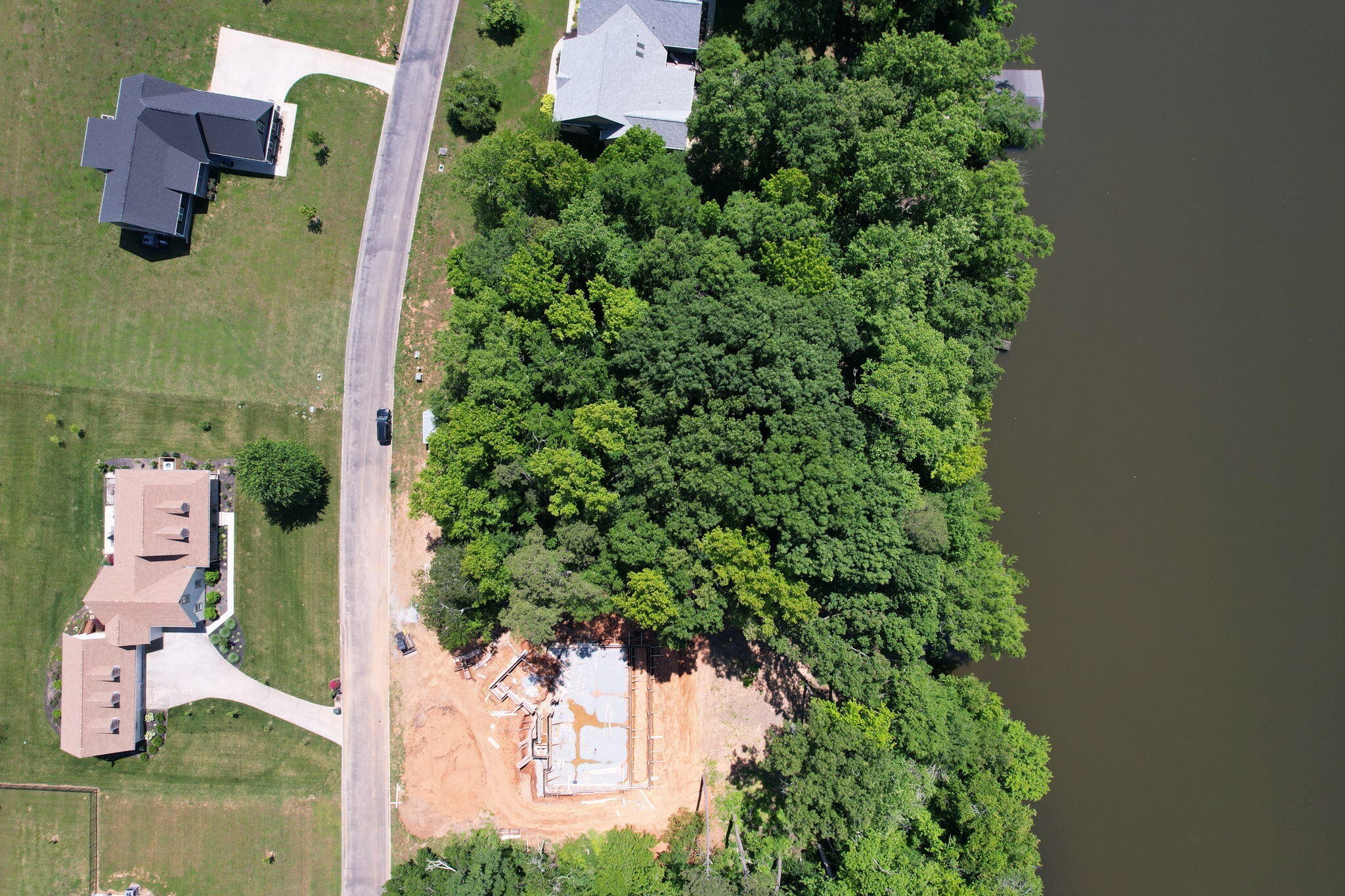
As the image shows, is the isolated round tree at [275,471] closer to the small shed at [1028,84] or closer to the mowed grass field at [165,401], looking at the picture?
the mowed grass field at [165,401]

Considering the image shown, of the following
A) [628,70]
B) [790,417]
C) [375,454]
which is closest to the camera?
[790,417]

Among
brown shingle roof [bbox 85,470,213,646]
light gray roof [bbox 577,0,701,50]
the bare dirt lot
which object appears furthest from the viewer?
the bare dirt lot

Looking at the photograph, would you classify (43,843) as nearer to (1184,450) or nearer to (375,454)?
(375,454)

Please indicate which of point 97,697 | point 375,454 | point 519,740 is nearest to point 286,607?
point 375,454

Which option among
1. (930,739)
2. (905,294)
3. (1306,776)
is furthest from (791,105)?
(1306,776)

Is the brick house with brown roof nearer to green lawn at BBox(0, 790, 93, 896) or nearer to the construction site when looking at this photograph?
green lawn at BBox(0, 790, 93, 896)

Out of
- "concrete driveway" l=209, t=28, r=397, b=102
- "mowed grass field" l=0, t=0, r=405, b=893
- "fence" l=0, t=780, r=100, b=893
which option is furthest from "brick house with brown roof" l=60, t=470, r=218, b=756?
"concrete driveway" l=209, t=28, r=397, b=102
